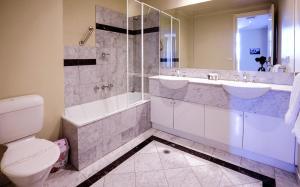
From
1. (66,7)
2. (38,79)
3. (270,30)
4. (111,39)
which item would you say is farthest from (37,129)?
(270,30)

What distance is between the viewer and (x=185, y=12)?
119 inches

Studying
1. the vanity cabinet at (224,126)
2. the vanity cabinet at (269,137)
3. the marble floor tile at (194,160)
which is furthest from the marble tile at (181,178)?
the vanity cabinet at (269,137)

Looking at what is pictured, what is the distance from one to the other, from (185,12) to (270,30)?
1234 millimetres

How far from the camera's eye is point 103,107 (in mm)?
3262

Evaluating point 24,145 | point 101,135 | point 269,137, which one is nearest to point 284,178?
point 269,137

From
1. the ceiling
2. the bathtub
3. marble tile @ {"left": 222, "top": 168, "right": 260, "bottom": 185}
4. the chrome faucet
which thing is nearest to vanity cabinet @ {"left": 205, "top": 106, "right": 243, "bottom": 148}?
marble tile @ {"left": 222, "top": 168, "right": 260, "bottom": 185}

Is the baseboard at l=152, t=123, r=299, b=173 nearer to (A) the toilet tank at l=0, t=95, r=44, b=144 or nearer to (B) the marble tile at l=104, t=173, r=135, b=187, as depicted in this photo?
(B) the marble tile at l=104, t=173, r=135, b=187

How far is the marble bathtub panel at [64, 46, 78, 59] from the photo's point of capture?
2.66 m

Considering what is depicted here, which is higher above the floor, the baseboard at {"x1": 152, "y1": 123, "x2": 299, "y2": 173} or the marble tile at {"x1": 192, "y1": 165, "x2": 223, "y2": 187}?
the baseboard at {"x1": 152, "y1": 123, "x2": 299, "y2": 173}

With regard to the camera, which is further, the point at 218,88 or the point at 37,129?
the point at 218,88

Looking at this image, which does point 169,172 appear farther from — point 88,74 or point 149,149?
point 88,74

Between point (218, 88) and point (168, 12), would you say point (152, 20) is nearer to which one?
point (168, 12)

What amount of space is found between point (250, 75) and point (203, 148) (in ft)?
3.70

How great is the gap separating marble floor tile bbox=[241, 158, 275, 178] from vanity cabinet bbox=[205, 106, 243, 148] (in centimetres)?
19
